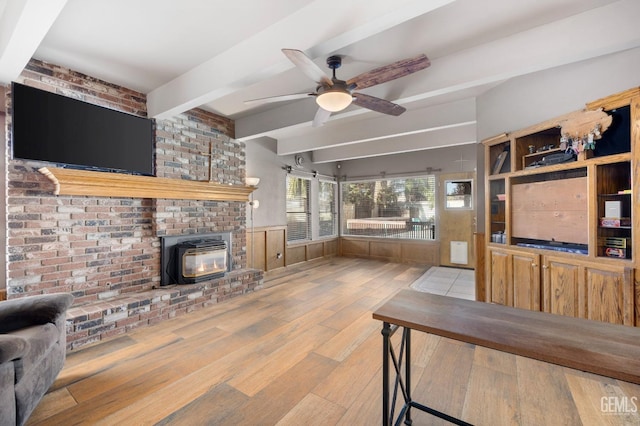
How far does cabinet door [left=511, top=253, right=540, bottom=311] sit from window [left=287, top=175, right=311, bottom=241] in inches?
173

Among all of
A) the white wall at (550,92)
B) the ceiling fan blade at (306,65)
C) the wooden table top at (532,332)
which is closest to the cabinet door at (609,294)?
the wooden table top at (532,332)

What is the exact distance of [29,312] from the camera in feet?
6.37

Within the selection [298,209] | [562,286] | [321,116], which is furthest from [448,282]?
[321,116]

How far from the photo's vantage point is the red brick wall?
107 inches

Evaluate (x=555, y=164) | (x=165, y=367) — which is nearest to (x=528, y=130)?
(x=555, y=164)

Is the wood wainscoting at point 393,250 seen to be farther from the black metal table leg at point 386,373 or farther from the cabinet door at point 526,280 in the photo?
the black metal table leg at point 386,373

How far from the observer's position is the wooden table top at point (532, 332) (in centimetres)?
106

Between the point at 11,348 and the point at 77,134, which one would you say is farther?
the point at 77,134

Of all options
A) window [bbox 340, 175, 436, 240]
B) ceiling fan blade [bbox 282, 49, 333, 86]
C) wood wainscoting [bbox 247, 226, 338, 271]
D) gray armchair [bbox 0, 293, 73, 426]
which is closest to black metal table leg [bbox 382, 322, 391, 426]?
ceiling fan blade [bbox 282, 49, 333, 86]

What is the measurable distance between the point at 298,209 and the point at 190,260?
10.7 ft

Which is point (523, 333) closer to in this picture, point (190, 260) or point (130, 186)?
point (190, 260)

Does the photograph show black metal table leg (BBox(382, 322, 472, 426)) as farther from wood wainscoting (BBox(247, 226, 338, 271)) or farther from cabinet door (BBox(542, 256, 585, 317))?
wood wainscoting (BBox(247, 226, 338, 271))

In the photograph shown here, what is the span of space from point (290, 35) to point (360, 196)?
5795mm

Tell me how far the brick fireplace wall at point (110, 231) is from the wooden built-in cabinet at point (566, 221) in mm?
3557
